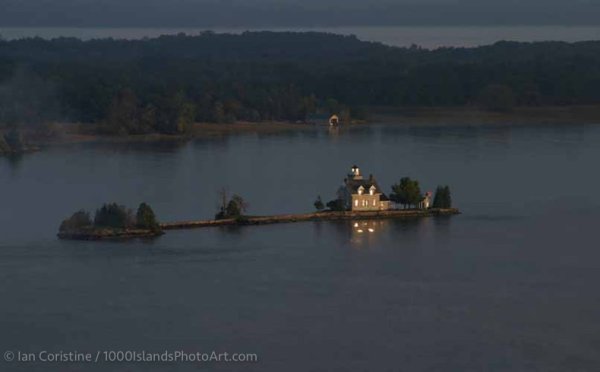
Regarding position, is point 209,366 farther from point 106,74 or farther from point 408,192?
point 106,74

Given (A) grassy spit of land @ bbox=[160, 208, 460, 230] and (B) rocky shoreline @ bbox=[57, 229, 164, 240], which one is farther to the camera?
(A) grassy spit of land @ bbox=[160, 208, 460, 230]

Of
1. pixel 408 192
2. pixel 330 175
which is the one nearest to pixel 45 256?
pixel 408 192

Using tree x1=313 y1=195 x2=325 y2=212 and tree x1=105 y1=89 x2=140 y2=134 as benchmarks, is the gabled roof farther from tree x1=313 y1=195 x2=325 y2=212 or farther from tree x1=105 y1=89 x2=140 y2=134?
tree x1=105 y1=89 x2=140 y2=134

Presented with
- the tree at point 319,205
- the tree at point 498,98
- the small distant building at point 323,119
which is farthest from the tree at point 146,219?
the tree at point 498,98

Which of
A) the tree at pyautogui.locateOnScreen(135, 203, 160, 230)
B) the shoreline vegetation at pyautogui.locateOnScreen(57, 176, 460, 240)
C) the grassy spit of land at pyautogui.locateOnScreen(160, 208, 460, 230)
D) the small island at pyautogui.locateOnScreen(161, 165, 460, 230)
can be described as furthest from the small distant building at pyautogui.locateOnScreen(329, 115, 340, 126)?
the tree at pyautogui.locateOnScreen(135, 203, 160, 230)

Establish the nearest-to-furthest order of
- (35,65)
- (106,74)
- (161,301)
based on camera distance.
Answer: (161,301) → (106,74) → (35,65)

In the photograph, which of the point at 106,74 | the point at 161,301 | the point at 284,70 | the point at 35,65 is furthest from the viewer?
the point at 284,70

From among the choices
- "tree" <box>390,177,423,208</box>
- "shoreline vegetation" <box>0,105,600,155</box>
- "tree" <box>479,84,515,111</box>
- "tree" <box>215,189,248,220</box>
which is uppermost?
"tree" <box>479,84,515,111</box>
